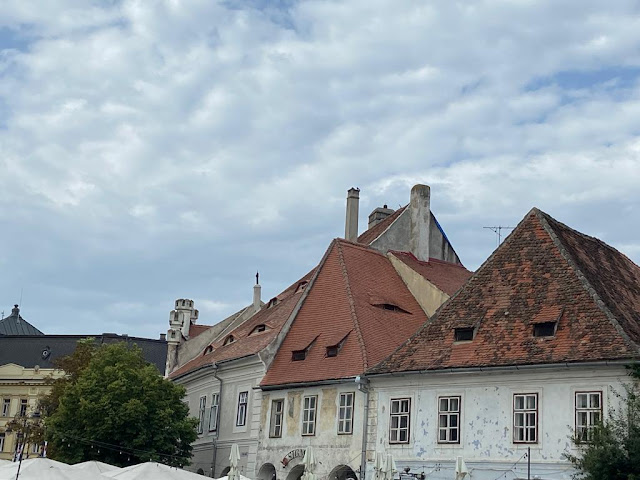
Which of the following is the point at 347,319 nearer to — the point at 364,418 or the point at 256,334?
the point at 364,418

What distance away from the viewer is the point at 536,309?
3008cm

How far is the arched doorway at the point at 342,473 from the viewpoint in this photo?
1325 inches

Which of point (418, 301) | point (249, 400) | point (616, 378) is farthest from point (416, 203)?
point (616, 378)

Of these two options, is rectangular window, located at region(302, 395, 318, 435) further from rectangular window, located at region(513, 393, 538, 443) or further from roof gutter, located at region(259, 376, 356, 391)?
rectangular window, located at region(513, 393, 538, 443)

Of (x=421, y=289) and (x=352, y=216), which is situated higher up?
(x=352, y=216)

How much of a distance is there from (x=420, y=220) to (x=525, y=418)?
55.6 ft

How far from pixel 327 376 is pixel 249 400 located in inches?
197

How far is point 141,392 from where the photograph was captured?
38094 millimetres

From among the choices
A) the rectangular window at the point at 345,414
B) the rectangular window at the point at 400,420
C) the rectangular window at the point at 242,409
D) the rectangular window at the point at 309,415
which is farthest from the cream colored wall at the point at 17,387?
the rectangular window at the point at 400,420

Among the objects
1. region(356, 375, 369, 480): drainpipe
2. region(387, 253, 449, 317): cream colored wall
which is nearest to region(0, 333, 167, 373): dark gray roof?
region(387, 253, 449, 317): cream colored wall

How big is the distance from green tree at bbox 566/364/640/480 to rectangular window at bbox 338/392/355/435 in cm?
910

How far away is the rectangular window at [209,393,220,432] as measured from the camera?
41.6 metres

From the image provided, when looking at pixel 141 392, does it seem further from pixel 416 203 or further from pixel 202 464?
pixel 416 203

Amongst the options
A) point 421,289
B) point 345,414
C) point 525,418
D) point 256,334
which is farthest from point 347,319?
point 525,418
